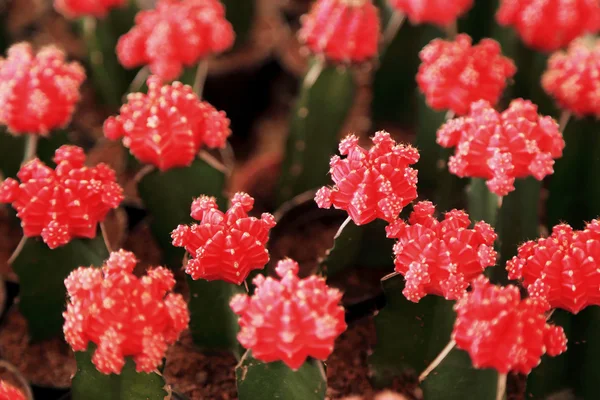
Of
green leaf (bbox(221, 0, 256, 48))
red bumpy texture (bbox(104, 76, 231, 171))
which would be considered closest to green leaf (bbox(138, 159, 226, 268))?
red bumpy texture (bbox(104, 76, 231, 171))

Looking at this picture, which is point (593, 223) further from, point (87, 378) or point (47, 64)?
point (47, 64)

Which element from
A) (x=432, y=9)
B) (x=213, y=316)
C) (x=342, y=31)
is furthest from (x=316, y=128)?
(x=213, y=316)

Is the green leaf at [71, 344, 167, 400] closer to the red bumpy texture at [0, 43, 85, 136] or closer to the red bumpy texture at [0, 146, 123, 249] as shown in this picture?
the red bumpy texture at [0, 146, 123, 249]

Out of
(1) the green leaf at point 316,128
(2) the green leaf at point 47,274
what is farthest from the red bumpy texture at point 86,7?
(2) the green leaf at point 47,274

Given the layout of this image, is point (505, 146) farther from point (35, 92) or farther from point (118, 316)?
point (35, 92)

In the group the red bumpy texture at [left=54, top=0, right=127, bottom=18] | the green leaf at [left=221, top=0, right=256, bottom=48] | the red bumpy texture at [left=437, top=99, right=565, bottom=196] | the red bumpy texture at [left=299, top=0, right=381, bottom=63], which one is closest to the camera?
the red bumpy texture at [left=437, top=99, right=565, bottom=196]

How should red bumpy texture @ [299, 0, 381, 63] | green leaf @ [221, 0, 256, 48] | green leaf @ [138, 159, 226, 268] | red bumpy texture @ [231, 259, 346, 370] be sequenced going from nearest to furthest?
red bumpy texture @ [231, 259, 346, 370] → green leaf @ [138, 159, 226, 268] → red bumpy texture @ [299, 0, 381, 63] → green leaf @ [221, 0, 256, 48]

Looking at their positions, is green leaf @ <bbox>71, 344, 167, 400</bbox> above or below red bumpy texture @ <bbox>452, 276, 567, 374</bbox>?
below

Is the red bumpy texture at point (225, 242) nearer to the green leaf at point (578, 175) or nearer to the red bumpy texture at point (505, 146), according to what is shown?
the red bumpy texture at point (505, 146)
